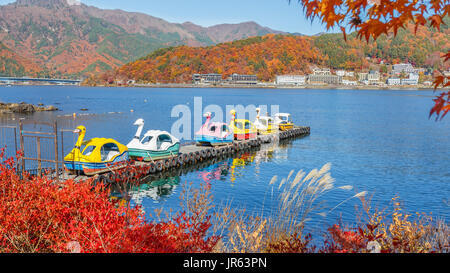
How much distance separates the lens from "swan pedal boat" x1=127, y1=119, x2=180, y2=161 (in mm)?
25750

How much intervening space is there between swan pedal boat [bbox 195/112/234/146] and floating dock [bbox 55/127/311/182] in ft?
1.58

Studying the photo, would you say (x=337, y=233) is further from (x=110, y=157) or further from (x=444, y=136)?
(x=444, y=136)

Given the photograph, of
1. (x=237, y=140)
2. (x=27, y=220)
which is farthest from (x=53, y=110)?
(x=27, y=220)

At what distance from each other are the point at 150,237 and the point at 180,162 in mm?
21842

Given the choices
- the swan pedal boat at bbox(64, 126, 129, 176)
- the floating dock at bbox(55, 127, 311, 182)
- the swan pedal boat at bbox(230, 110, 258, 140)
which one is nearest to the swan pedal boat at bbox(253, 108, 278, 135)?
the floating dock at bbox(55, 127, 311, 182)

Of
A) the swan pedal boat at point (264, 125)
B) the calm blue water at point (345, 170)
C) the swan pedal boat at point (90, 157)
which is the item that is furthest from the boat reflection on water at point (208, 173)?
the swan pedal boat at point (264, 125)

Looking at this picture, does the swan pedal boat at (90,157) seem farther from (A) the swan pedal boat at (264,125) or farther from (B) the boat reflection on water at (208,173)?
(A) the swan pedal boat at (264,125)

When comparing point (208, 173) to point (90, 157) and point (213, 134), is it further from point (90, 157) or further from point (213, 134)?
point (90, 157)

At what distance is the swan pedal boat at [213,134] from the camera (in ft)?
110

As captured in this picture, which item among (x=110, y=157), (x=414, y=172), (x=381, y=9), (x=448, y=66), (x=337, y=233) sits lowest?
(x=414, y=172)

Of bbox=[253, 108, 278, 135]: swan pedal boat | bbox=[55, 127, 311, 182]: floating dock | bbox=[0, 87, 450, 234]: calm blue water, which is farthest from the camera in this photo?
bbox=[253, 108, 278, 135]: swan pedal boat

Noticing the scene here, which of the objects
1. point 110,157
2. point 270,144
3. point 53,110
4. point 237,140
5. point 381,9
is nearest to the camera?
point 381,9

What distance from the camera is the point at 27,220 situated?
23.4 feet

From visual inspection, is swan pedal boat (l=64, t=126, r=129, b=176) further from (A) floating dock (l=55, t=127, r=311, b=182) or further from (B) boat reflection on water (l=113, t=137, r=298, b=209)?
(B) boat reflection on water (l=113, t=137, r=298, b=209)
